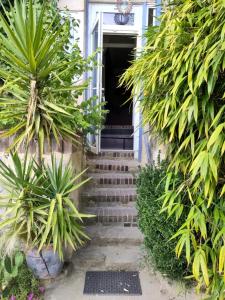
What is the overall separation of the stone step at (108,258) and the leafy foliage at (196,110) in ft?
3.34

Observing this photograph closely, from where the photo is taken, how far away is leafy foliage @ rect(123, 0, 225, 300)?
5.56 feet

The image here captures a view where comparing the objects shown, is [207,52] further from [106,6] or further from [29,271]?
[106,6]

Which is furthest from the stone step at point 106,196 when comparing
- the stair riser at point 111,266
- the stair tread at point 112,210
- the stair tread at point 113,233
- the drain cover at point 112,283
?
the drain cover at point 112,283

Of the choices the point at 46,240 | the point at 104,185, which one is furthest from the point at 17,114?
the point at 104,185

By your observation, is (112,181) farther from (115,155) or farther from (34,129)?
(34,129)

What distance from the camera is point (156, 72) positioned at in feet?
6.81

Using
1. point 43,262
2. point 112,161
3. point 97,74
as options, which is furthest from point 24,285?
point 97,74

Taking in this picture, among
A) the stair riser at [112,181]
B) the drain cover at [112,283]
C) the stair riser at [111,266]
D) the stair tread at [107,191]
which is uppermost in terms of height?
the stair riser at [112,181]

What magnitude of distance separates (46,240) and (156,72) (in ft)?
5.47

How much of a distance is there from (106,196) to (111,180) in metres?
0.32

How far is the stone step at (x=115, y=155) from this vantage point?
4598mm

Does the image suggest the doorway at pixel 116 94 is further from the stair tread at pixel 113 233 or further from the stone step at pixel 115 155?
the stair tread at pixel 113 233

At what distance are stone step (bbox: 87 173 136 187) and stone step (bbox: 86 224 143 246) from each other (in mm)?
740

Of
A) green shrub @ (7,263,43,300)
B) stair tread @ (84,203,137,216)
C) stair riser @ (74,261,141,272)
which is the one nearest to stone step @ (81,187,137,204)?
stair tread @ (84,203,137,216)
